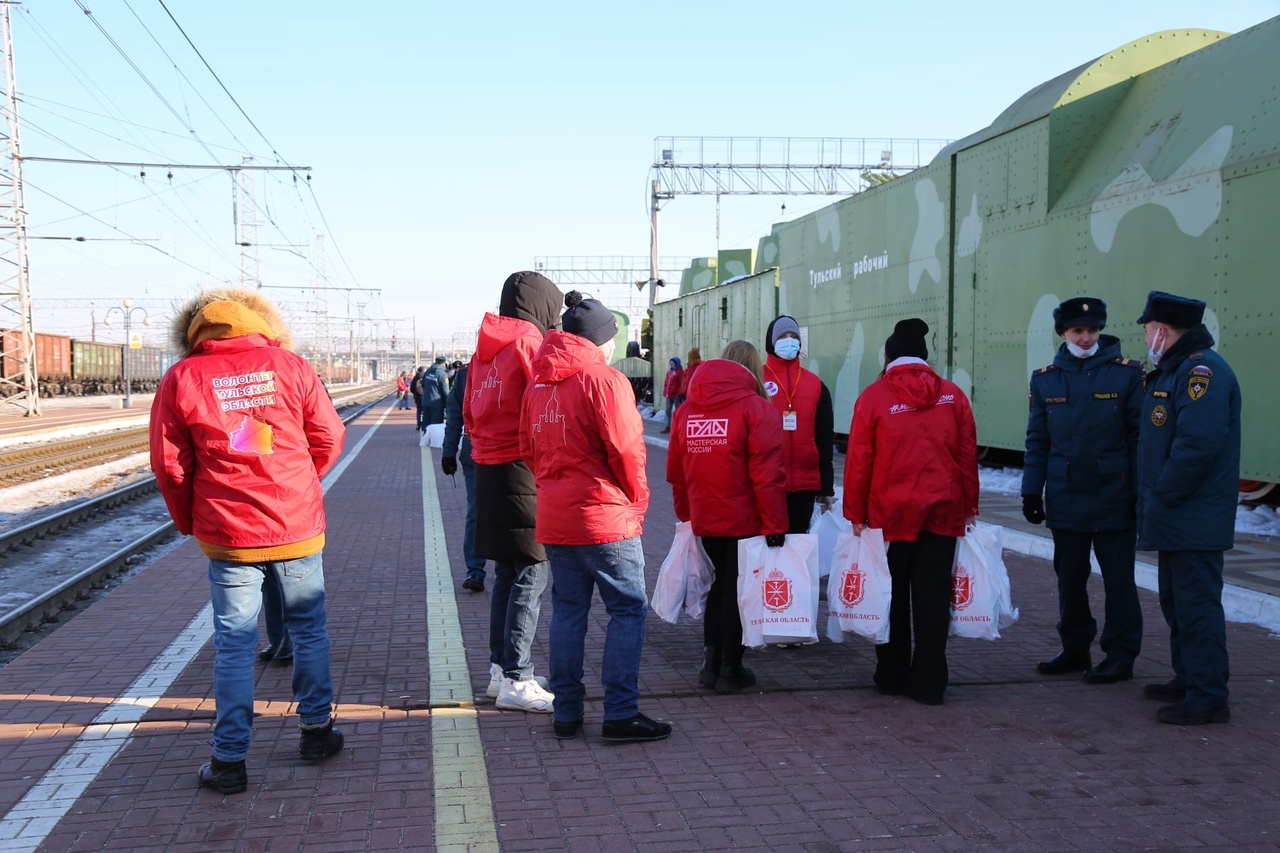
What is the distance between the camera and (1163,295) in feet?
16.5

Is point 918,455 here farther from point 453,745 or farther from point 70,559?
point 70,559

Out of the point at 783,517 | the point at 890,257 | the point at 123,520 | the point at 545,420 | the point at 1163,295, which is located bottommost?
the point at 123,520

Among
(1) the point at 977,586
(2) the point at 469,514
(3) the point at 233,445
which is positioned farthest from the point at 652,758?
(2) the point at 469,514

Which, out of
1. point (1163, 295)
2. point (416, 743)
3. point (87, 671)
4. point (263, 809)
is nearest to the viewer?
point (263, 809)

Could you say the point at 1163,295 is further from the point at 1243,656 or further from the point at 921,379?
the point at 1243,656

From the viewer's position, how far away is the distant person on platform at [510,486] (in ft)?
16.4

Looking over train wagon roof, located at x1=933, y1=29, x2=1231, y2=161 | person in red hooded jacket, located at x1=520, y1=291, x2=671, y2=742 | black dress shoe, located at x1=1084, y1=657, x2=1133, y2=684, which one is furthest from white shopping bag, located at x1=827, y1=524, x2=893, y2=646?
train wagon roof, located at x1=933, y1=29, x2=1231, y2=161

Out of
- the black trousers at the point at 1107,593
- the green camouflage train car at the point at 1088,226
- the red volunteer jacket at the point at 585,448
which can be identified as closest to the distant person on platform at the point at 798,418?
the black trousers at the point at 1107,593

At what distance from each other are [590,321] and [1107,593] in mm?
3033

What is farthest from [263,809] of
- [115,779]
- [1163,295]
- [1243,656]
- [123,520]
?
[123,520]

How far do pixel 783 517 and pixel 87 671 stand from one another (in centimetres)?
369

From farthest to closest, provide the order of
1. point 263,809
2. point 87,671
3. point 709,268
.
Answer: point 709,268, point 87,671, point 263,809

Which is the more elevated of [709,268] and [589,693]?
[709,268]

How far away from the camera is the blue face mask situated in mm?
6156
